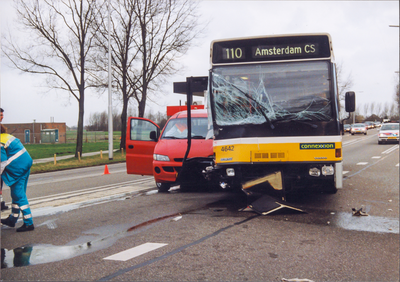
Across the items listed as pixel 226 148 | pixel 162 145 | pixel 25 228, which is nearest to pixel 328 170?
pixel 226 148

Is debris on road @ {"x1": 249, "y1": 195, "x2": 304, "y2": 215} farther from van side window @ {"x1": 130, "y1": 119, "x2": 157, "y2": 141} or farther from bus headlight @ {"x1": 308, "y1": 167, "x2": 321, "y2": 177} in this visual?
van side window @ {"x1": 130, "y1": 119, "x2": 157, "y2": 141}

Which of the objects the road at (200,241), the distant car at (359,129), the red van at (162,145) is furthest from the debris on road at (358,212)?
the distant car at (359,129)

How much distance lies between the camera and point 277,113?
7430 mm

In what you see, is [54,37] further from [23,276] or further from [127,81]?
[23,276]

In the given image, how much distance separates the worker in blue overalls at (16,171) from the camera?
6.22 meters

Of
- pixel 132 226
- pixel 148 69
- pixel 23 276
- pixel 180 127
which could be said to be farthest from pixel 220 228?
pixel 148 69

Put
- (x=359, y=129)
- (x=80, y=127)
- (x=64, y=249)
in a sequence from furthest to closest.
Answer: (x=359, y=129)
(x=80, y=127)
(x=64, y=249)

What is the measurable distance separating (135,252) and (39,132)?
1918 inches

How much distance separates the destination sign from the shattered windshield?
16cm

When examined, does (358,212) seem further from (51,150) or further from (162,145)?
(51,150)

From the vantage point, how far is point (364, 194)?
10023 mm

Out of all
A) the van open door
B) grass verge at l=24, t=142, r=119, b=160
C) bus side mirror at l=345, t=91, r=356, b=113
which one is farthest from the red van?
grass verge at l=24, t=142, r=119, b=160

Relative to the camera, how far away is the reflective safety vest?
6203 millimetres

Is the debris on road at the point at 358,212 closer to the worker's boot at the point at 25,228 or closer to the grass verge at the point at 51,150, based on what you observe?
the worker's boot at the point at 25,228
